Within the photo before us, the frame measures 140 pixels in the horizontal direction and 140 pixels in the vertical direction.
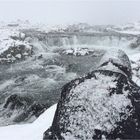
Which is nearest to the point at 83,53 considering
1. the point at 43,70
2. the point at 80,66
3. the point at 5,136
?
the point at 80,66

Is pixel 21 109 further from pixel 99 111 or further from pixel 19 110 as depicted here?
pixel 99 111

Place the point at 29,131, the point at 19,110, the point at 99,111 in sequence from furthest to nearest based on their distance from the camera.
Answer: the point at 19,110 < the point at 29,131 < the point at 99,111

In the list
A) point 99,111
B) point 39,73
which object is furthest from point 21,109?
point 99,111

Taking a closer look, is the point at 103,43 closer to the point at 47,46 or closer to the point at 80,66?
the point at 47,46

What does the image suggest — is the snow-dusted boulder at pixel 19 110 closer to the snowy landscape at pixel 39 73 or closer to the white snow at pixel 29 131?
the snowy landscape at pixel 39 73

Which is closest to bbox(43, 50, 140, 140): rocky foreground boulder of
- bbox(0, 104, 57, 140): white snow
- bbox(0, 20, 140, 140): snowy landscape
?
bbox(0, 20, 140, 140): snowy landscape

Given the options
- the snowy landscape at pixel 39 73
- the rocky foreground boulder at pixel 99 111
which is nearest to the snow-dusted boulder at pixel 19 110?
the snowy landscape at pixel 39 73
